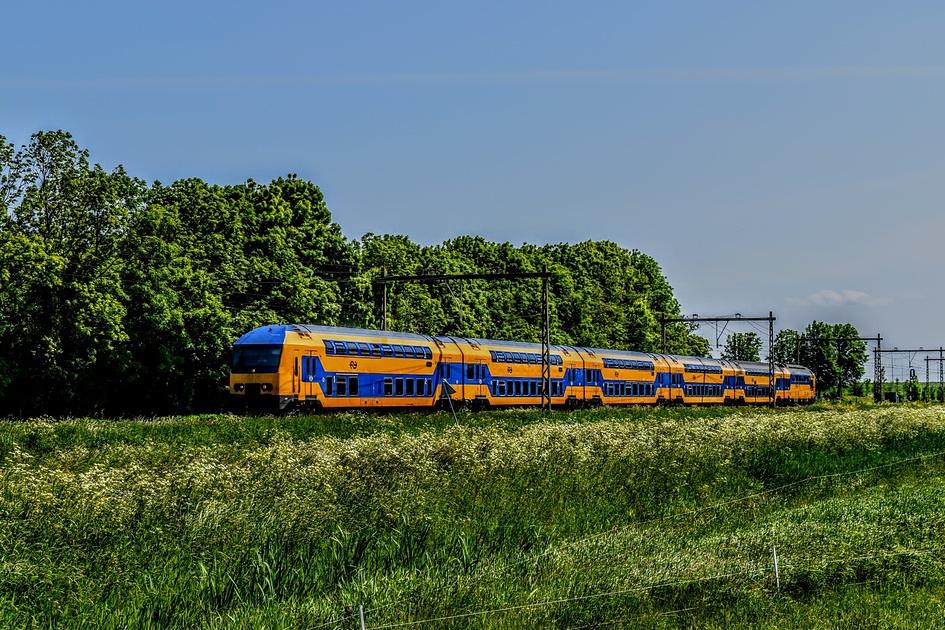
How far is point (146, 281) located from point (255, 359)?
11320 mm

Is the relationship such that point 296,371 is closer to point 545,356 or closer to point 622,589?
point 545,356

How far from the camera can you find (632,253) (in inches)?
4562

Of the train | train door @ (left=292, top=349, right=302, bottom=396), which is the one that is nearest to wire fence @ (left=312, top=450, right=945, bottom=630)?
train door @ (left=292, top=349, right=302, bottom=396)

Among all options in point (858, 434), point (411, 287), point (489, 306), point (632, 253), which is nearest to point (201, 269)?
point (411, 287)

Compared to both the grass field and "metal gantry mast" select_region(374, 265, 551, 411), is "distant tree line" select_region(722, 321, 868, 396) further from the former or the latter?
the grass field

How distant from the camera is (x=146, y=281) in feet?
170

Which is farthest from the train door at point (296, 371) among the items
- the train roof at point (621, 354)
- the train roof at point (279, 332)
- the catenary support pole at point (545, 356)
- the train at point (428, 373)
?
the train roof at point (621, 354)

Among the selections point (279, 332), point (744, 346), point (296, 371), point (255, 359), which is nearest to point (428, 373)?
point (296, 371)

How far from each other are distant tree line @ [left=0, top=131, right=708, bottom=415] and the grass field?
80.6ft

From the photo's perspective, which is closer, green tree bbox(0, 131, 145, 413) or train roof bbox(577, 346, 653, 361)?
green tree bbox(0, 131, 145, 413)

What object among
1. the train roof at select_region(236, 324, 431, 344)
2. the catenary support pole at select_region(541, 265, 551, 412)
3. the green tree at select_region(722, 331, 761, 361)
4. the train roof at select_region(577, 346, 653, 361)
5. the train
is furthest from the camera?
the green tree at select_region(722, 331, 761, 361)

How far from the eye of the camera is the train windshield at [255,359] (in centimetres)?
4253

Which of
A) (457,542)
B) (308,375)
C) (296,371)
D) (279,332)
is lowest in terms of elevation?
(457,542)

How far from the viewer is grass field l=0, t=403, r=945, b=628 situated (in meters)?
12.5
